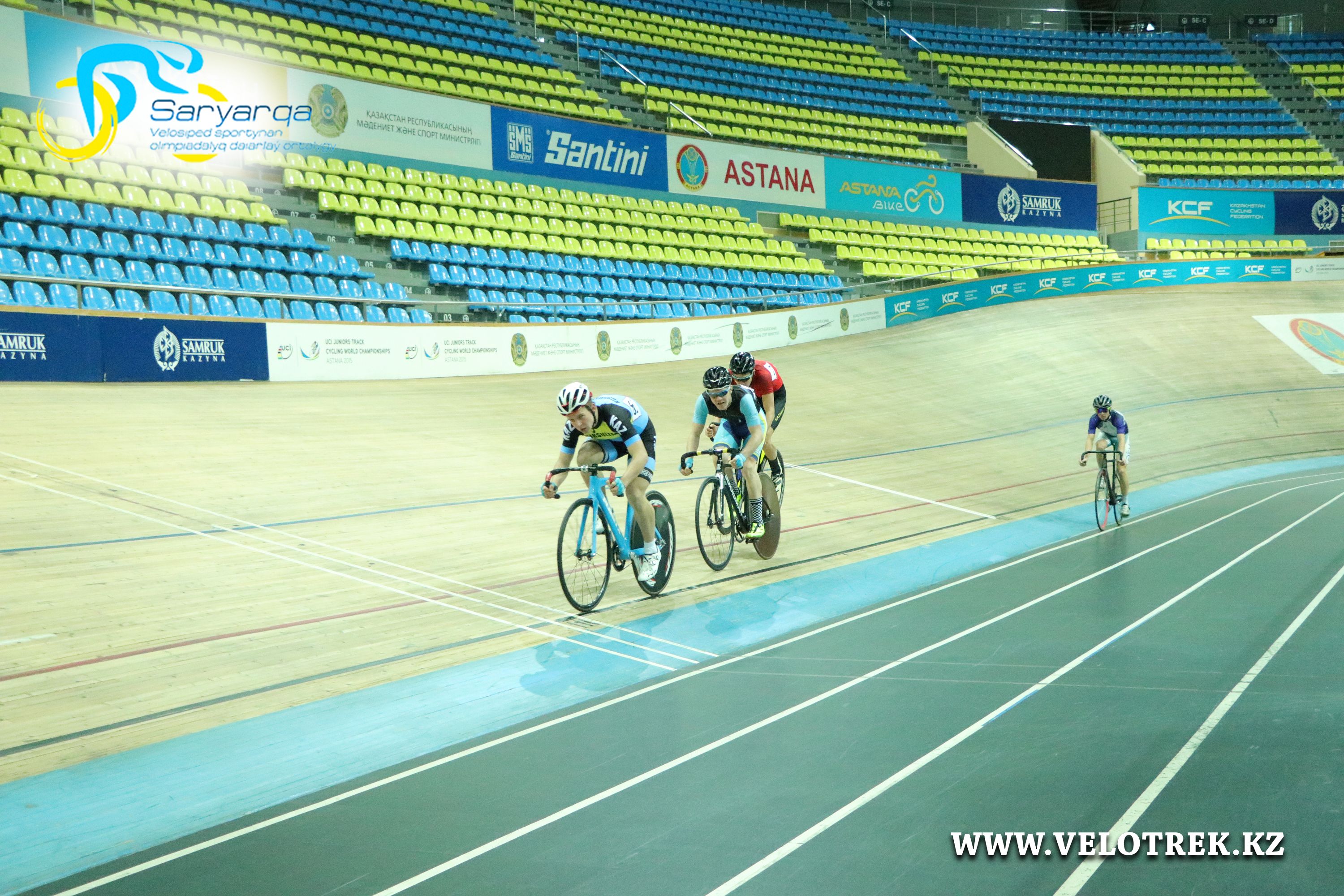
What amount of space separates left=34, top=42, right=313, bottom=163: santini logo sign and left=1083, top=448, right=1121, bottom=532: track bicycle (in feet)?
41.3

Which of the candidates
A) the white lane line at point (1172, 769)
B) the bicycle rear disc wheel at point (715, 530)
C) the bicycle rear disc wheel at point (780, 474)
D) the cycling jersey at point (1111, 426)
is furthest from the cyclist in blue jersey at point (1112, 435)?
the white lane line at point (1172, 769)

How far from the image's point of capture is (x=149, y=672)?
440 cm

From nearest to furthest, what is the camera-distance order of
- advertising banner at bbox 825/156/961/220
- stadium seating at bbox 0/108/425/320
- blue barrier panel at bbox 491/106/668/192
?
stadium seating at bbox 0/108/425/320 → blue barrier panel at bbox 491/106/668/192 → advertising banner at bbox 825/156/961/220

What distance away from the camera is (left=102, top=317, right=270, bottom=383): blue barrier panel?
9.70 m

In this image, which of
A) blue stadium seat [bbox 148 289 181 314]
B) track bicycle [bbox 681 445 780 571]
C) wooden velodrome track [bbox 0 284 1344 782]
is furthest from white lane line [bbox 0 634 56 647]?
blue stadium seat [bbox 148 289 181 314]

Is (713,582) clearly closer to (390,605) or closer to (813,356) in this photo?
(390,605)

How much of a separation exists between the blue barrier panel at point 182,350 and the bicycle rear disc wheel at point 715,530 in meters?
6.09

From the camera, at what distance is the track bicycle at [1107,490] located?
363 inches

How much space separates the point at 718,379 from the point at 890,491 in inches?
170

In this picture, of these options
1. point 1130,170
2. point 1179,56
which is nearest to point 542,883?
point 1130,170

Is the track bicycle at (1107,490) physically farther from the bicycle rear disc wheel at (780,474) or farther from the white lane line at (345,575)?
the white lane line at (345,575)

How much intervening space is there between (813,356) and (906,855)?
14.9 m

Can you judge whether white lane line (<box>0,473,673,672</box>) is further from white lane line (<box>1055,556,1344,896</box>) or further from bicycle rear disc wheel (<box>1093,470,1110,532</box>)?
bicycle rear disc wheel (<box>1093,470,1110,532</box>)

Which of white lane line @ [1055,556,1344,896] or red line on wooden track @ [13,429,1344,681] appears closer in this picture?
white lane line @ [1055,556,1344,896]
